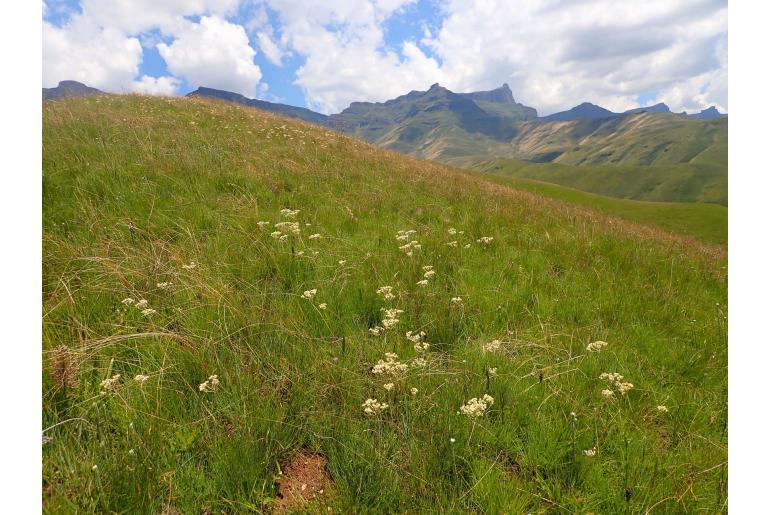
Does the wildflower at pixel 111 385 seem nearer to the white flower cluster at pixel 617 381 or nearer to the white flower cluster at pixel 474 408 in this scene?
the white flower cluster at pixel 474 408

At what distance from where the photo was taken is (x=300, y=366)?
3506mm

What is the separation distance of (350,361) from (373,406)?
2.67ft

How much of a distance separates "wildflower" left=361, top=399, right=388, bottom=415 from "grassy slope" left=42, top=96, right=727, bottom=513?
103 mm

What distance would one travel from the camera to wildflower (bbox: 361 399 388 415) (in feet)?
9.31

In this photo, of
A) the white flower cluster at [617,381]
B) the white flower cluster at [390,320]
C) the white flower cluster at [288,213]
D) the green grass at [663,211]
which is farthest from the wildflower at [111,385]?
the green grass at [663,211]

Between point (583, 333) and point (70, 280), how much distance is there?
586 centimetres

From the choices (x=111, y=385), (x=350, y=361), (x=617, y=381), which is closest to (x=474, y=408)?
(x=350, y=361)

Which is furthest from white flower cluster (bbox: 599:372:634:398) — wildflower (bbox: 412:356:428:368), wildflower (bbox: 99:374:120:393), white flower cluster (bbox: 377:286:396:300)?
wildflower (bbox: 99:374:120:393)

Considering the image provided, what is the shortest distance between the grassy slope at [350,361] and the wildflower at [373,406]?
103mm

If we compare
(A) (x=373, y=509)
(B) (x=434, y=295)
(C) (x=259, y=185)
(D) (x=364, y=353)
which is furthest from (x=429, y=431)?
(C) (x=259, y=185)

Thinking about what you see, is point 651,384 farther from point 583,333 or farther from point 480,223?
point 480,223

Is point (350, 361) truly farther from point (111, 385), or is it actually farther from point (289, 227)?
point (289, 227)

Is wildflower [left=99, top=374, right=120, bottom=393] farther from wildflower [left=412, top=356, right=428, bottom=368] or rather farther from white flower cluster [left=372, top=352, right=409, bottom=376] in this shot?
wildflower [left=412, top=356, right=428, bottom=368]

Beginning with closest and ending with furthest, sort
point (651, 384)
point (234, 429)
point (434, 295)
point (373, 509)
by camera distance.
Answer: point (373, 509), point (234, 429), point (651, 384), point (434, 295)
